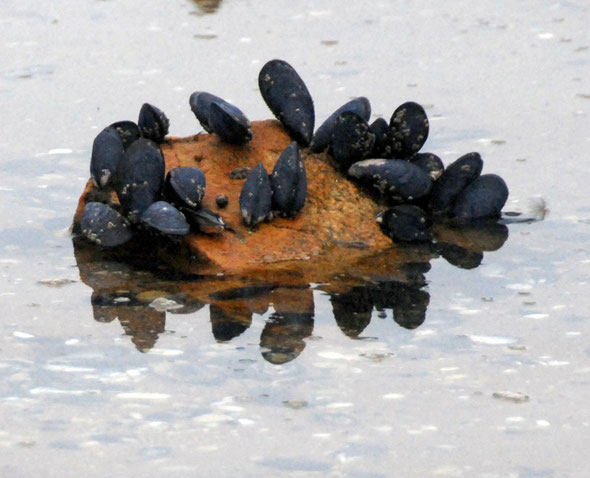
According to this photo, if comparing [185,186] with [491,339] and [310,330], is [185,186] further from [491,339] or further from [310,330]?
[491,339]

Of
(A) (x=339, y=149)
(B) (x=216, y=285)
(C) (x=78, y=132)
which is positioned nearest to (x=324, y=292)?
(B) (x=216, y=285)

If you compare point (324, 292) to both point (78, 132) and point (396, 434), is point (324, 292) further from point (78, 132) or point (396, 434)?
point (78, 132)

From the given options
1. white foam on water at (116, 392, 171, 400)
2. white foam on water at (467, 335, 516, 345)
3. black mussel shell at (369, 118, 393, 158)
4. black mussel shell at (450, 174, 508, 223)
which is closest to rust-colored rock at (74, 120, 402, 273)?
black mussel shell at (369, 118, 393, 158)

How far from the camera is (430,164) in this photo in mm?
5848

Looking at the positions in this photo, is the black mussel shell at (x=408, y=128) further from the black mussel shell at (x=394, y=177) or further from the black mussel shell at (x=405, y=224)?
the black mussel shell at (x=405, y=224)

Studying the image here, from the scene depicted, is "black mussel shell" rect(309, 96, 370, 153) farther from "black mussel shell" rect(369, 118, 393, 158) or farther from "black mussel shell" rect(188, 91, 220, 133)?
"black mussel shell" rect(188, 91, 220, 133)

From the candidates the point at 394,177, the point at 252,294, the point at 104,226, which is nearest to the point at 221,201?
the point at 104,226

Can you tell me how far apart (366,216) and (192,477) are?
2357 mm

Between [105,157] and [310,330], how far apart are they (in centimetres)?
163

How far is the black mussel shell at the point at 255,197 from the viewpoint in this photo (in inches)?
210

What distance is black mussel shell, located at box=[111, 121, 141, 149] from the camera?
19.0 feet

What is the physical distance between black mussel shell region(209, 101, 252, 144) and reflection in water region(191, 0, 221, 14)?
3.83 metres

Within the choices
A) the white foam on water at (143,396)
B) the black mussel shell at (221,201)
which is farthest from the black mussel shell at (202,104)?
the white foam on water at (143,396)

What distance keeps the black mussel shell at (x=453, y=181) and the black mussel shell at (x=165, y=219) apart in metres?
1.36
